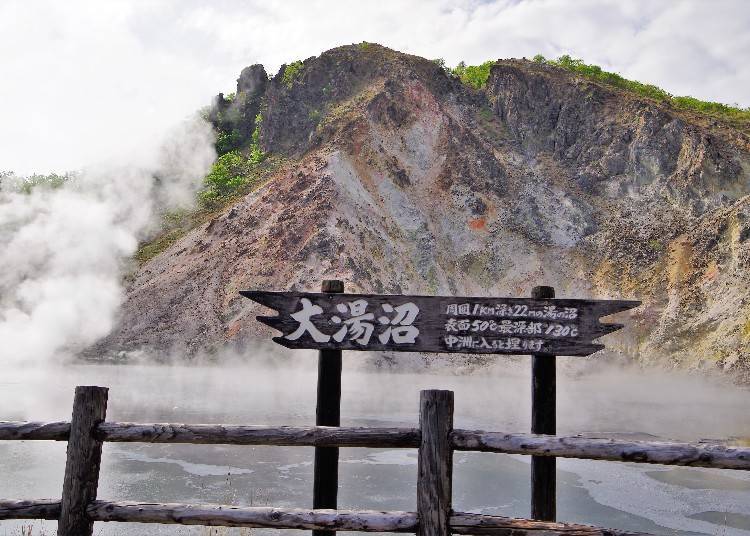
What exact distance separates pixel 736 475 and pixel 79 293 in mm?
39754

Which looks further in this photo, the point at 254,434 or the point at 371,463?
the point at 371,463

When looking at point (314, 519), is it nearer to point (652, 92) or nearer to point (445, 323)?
point (445, 323)

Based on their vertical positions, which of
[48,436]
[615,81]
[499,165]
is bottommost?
[48,436]

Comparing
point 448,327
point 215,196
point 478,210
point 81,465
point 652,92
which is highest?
point 652,92

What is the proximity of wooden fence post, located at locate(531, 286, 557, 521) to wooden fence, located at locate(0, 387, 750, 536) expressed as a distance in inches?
32.7

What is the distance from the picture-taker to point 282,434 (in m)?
4.41

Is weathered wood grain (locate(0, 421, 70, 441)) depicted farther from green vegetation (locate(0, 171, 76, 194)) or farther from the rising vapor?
green vegetation (locate(0, 171, 76, 194))

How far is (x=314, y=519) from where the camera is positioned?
4.16 meters

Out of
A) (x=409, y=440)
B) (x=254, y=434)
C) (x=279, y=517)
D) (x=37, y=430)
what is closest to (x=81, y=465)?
(x=37, y=430)

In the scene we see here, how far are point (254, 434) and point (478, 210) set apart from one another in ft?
141

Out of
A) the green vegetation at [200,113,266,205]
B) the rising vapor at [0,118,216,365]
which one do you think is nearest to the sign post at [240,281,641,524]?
the rising vapor at [0,118,216,365]

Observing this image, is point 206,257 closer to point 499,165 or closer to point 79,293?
point 79,293

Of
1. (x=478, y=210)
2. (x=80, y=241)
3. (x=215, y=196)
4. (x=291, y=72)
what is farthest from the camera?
(x=291, y=72)

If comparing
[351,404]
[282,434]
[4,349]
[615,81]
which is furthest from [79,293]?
[615,81]
